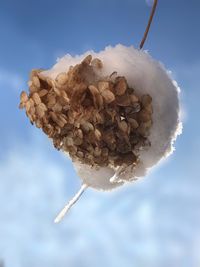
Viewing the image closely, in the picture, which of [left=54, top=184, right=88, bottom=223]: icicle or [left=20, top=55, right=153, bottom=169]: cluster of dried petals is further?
[left=54, top=184, right=88, bottom=223]: icicle

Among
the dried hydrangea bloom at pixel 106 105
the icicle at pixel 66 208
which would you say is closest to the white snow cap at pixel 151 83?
the dried hydrangea bloom at pixel 106 105

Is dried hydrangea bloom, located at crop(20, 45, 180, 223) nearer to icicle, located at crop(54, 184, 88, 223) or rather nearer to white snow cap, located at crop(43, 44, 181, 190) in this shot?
white snow cap, located at crop(43, 44, 181, 190)

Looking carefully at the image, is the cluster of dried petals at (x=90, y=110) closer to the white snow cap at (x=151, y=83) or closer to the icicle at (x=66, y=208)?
the white snow cap at (x=151, y=83)

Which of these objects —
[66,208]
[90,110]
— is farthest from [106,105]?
[66,208]

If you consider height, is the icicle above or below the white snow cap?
below

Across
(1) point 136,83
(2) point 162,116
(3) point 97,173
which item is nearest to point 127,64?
(1) point 136,83

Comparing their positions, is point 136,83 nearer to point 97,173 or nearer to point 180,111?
point 180,111

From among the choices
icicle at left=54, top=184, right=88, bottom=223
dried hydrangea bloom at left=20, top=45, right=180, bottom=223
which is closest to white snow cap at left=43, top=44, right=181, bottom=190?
dried hydrangea bloom at left=20, top=45, right=180, bottom=223

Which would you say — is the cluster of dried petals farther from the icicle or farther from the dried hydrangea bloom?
the icicle
